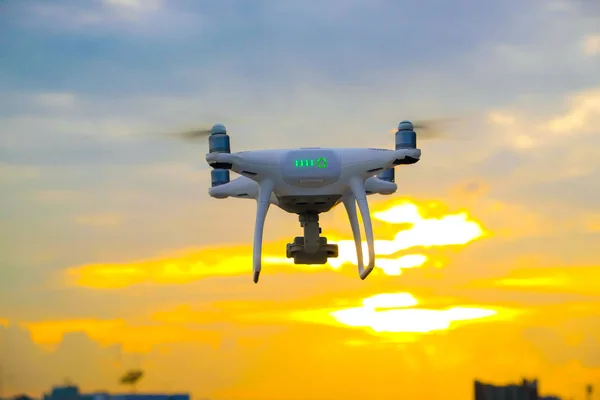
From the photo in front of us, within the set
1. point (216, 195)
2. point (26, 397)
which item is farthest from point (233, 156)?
point (26, 397)

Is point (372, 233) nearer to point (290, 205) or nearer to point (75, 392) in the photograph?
point (290, 205)

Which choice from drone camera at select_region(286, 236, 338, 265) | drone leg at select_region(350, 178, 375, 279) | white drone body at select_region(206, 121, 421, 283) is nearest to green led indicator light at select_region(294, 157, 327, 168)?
white drone body at select_region(206, 121, 421, 283)

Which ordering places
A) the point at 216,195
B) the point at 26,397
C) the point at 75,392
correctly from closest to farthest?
1. the point at 216,195
2. the point at 26,397
3. the point at 75,392

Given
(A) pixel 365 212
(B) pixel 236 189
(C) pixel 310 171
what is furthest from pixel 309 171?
(B) pixel 236 189

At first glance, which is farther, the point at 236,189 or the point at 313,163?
the point at 236,189

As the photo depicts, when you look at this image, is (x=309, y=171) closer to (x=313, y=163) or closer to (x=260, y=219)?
(x=313, y=163)

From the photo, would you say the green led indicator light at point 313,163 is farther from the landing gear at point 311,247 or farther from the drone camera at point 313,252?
the drone camera at point 313,252

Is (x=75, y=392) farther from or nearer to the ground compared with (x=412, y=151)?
nearer to the ground
